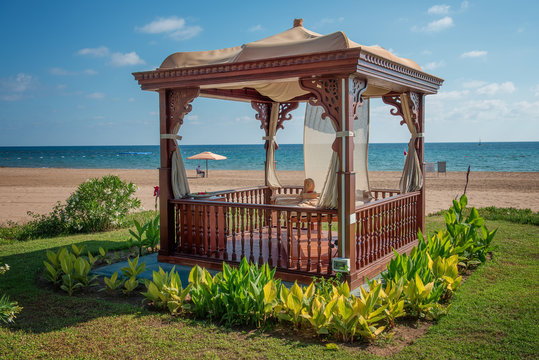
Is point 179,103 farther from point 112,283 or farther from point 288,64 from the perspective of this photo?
point 112,283

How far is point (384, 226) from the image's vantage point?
6.35 m

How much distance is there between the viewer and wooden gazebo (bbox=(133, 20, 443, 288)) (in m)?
5.27

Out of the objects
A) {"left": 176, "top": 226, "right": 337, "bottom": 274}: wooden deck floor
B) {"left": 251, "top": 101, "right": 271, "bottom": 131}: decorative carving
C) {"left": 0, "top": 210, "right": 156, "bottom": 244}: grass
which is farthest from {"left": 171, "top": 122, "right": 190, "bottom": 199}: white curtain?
{"left": 0, "top": 210, "right": 156, "bottom": 244}: grass

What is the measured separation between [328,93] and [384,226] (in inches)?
84.1

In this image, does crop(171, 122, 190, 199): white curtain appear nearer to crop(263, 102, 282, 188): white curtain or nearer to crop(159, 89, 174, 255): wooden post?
crop(159, 89, 174, 255): wooden post

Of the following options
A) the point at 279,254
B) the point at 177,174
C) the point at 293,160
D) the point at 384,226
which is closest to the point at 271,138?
the point at 177,174

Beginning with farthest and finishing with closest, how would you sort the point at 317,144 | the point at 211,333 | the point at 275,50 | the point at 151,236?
the point at 317,144 → the point at 151,236 → the point at 275,50 → the point at 211,333

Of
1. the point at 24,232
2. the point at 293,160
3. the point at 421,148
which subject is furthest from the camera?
the point at 293,160

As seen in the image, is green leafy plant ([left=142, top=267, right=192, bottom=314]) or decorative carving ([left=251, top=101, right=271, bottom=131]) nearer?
green leafy plant ([left=142, top=267, right=192, bottom=314])

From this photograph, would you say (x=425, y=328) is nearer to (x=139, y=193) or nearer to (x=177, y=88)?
(x=177, y=88)

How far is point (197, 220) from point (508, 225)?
696 cm

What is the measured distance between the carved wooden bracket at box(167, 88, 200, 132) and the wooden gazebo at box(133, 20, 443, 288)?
1 cm

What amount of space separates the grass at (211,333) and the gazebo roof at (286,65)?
2761 millimetres

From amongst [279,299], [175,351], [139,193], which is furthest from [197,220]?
[139,193]
